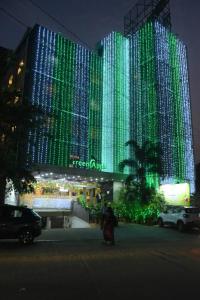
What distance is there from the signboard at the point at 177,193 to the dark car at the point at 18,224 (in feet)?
Answer: 52.6

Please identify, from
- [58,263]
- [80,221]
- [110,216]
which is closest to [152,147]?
[80,221]

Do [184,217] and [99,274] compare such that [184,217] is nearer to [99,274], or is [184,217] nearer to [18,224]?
[18,224]

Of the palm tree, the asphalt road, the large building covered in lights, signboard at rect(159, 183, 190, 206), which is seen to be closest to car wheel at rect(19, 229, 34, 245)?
the asphalt road

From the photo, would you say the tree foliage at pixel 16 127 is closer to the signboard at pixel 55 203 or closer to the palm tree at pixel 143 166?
the palm tree at pixel 143 166

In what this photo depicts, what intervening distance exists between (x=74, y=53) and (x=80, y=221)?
20795 millimetres

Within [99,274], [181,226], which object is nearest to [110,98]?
[181,226]

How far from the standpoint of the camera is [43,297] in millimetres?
5902

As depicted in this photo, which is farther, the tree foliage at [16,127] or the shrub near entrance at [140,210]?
the shrub near entrance at [140,210]

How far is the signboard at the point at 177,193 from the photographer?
27297 millimetres

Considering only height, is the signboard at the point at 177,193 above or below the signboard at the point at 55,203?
above

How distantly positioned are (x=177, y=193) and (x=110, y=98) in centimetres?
1556

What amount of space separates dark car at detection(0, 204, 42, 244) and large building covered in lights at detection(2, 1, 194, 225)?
682 inches

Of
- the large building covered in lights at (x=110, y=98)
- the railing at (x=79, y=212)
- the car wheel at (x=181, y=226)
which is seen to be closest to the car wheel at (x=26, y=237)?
the car wheel at (x=181, y=226)

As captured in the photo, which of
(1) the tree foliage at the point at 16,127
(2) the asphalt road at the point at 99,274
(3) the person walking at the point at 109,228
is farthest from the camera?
(1) the tree foliage at the point at 16,127
